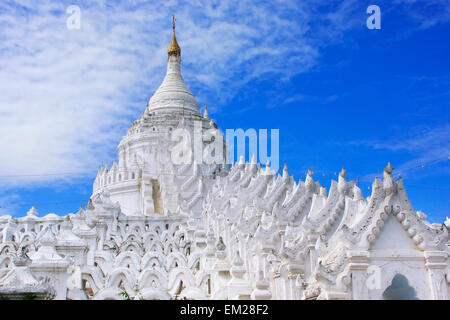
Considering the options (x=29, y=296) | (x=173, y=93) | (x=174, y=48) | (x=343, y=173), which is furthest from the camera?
(x=174, y=48)

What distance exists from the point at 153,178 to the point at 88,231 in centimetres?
2534

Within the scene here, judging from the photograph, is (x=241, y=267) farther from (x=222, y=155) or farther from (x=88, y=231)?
(x=222, y=155)

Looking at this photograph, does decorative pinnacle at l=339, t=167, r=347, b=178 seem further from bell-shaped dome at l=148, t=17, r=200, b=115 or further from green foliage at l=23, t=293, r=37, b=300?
bell-shaped dome at l=148, t=17, r=200, b=115

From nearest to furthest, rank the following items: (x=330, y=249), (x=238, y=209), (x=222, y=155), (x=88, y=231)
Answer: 1. (x=330, y=249)
2. (x=88, y=231)
3. (x=238, y=209)
4. (x=222, y=155)

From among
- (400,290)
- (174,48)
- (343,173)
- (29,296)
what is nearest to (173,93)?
(174,48)

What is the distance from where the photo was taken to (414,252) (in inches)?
453

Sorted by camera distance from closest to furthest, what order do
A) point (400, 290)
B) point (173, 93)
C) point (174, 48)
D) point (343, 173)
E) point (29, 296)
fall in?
point (29, 296), point (400, 290), point (343, 173), point (173, 93), point (174, 48)

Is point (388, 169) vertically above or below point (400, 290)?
above

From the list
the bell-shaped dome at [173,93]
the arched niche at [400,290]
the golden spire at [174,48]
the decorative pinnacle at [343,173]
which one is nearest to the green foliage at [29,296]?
the arched niche at [400,290]

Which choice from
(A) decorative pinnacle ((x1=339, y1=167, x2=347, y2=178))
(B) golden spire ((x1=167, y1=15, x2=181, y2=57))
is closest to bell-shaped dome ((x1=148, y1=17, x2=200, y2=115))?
(B) golden spire ((x1=167, y1=15, x2=181, y2=57))

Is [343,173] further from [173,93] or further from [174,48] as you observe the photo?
[174,48]

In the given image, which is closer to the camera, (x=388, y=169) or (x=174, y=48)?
(x=388, y=169)
